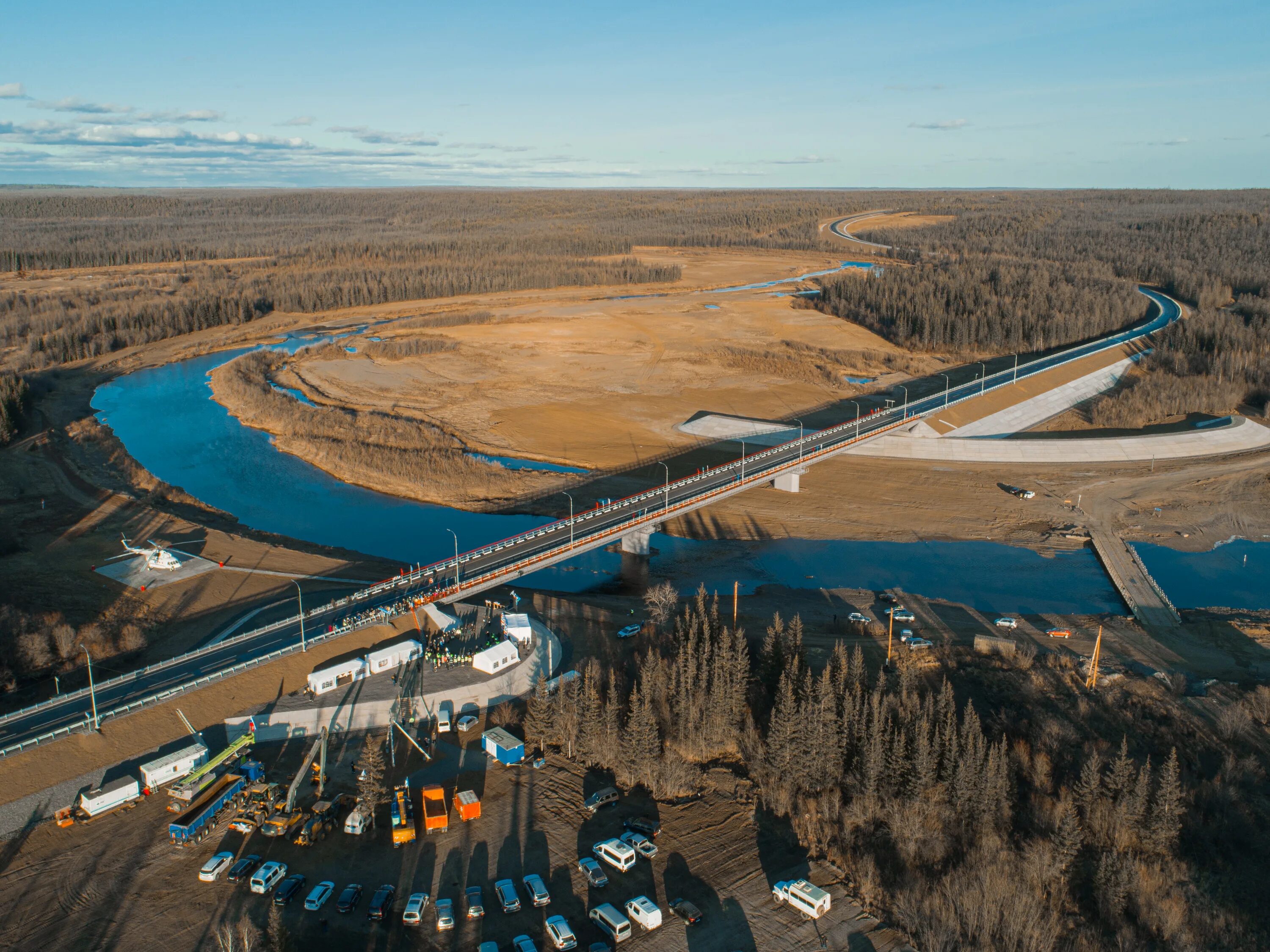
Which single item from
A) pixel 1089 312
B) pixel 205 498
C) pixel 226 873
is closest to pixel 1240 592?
pixel 226 873

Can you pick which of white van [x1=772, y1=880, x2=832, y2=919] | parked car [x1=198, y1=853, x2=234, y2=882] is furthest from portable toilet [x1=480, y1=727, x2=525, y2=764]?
white van [x1=772, y1=880, x2=832, y2=919]

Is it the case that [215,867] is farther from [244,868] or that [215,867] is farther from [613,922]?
[613,922]

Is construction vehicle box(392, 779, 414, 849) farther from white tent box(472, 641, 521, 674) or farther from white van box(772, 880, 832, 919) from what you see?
white van box(772, 880, 832, 919)

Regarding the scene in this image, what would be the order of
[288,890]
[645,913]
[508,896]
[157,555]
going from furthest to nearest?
[157,555] → [288,890] → [508,896] → [645,913]

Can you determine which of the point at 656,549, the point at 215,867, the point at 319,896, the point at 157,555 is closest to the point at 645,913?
the point at 319,896

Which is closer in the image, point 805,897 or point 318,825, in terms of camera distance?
point 805,897

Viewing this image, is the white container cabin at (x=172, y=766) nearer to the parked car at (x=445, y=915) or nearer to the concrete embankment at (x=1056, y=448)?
the parked car at (x=445, y=915)

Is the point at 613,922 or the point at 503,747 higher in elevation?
the point at 613,922
